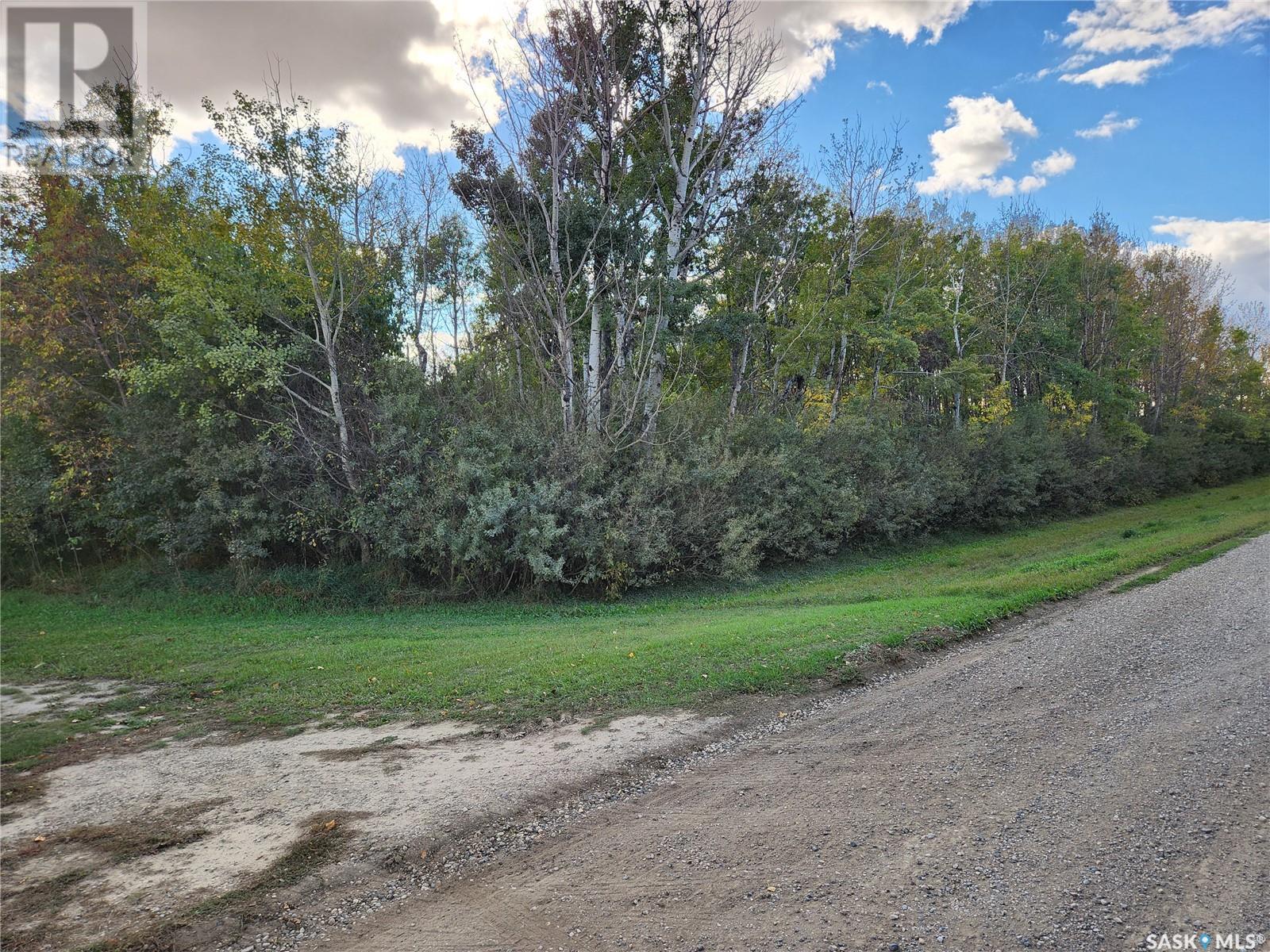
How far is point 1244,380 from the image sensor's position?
43344mm

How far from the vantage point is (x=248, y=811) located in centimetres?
455

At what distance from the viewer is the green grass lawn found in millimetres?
6965

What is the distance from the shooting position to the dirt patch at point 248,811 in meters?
3.56

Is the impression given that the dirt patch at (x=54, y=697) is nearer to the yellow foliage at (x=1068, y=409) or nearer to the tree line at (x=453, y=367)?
the tree line at (x=453, y=367)

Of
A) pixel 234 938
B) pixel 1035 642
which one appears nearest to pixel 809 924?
pixel 234 938

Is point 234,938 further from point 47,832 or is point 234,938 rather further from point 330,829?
point 47,832

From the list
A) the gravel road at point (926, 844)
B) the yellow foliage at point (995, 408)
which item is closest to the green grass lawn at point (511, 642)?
the gravel road at point (926, 844)

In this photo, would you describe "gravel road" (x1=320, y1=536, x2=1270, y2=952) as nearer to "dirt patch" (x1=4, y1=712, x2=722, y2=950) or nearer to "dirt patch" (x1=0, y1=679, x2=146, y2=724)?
"dirt patch" (x1=4, y1=712, x2=722, y2=950)

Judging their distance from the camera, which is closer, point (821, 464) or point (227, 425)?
point (227, 425)

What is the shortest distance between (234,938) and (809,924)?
9.74ft

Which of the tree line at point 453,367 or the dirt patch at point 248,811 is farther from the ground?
the tree line at point 453,367

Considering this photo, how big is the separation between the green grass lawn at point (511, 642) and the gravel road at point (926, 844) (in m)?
1.91

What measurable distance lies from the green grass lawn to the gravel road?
1914 millimetres

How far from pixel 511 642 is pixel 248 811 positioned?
5.63 meters
